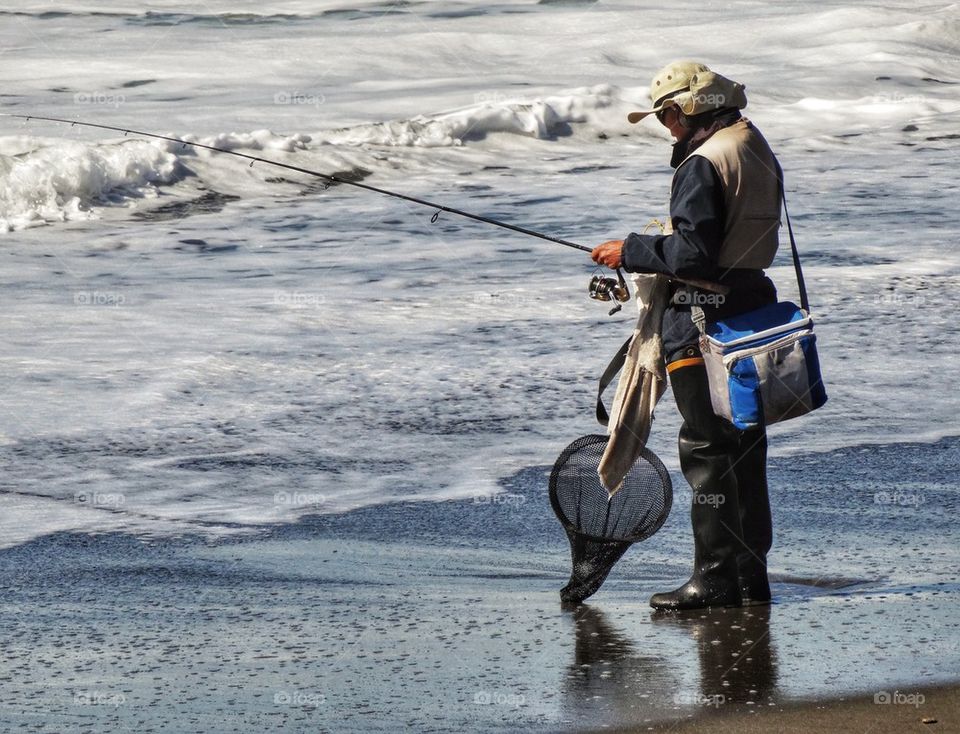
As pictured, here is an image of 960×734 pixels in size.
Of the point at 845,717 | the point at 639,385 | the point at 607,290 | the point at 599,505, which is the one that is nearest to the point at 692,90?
the point at 607,290

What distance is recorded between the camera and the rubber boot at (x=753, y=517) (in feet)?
13.6

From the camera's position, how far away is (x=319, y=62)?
69.3 ft

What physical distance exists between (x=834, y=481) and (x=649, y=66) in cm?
1666

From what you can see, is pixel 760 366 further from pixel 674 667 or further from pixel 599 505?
pixel 674 667

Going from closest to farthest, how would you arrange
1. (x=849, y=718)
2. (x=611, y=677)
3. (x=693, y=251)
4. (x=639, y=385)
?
(x=849, y=718), (x=611, y=677), (x=693, y=251), (x=639, y=385)

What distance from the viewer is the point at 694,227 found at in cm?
388

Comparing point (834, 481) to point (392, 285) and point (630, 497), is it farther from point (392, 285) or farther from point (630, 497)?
point (392, 285)

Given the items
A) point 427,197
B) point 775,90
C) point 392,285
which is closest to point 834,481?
point 392,285

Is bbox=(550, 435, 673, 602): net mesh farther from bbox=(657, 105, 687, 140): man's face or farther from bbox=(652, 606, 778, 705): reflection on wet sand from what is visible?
bbox=(657, 105, 687, 140): man's face

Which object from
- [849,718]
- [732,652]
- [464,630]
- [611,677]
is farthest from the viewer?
[464,630]

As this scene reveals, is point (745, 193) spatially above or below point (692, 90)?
below

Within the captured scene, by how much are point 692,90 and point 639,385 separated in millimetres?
815

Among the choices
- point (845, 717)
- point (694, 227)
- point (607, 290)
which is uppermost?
point (694, 227)

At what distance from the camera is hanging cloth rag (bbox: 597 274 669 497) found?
13.6 feet
